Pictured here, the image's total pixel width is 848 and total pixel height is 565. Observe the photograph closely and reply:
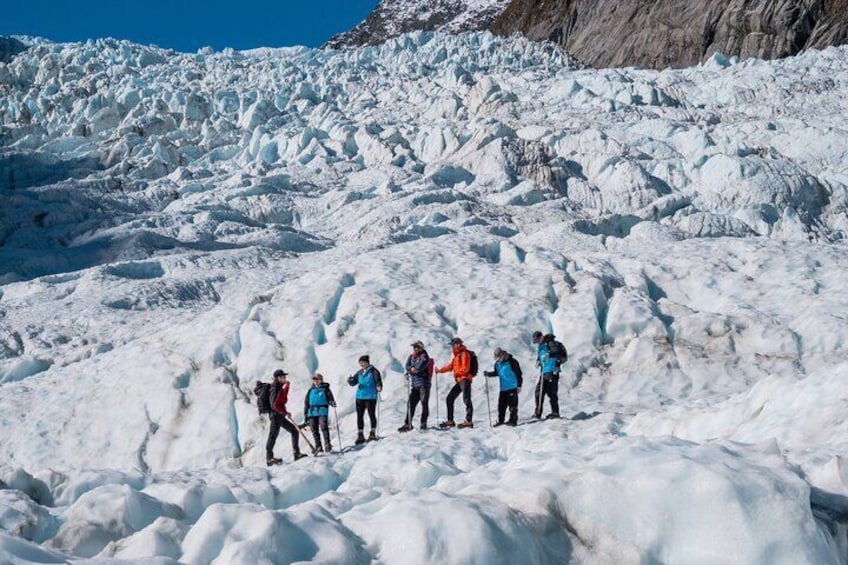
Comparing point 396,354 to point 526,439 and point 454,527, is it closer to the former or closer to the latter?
point 526,439

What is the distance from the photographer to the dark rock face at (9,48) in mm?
86106

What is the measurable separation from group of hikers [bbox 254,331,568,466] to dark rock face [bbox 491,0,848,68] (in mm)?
72619

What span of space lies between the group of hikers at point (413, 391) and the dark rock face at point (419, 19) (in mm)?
118509

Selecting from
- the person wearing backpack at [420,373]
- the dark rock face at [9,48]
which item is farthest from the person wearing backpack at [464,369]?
the dark rock face at [9,48]

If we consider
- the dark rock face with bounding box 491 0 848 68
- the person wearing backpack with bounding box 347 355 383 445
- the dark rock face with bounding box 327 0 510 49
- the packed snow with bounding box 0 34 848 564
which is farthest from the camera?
the dark rock face with bounding box 327 0 510 49

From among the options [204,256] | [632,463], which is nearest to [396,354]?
[632,463]

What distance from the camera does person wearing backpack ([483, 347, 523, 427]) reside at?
13.2m

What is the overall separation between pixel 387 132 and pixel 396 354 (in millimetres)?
43893

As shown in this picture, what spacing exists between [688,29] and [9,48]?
231ft

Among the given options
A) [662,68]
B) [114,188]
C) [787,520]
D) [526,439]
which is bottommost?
[526,439]

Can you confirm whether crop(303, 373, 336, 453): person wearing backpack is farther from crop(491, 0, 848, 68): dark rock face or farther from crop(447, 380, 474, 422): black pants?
crop(491, 0, 848, 68): dark rock face

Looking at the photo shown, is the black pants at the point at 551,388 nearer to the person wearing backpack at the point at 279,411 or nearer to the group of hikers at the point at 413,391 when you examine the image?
the group of hikers at the point at 413,391

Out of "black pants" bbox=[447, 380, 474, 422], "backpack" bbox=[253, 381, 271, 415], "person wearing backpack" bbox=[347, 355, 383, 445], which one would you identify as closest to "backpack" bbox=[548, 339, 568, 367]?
"black pants" bbox=[447, 380, 474, 422]

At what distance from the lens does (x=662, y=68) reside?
82.2 meters
